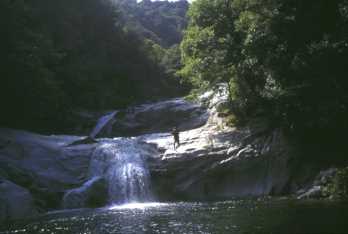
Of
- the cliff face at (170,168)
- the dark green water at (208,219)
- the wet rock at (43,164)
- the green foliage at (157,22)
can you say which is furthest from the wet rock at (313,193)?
the green foliage at (157,22)

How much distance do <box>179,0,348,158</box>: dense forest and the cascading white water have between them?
22.7 feet

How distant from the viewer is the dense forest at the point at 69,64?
111 feet

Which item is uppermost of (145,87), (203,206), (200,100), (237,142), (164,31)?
(164,31)

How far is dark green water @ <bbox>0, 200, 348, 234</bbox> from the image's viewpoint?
16.0m

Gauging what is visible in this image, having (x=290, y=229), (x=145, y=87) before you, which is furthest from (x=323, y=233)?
(x=145, y=87)

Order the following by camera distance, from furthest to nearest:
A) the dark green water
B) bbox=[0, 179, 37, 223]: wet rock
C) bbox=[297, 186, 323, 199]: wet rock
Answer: bbox=[0, 179, 37, 223]: wet rock < bbox=[297, 186, 323, 199]: wet rock < the dark green water

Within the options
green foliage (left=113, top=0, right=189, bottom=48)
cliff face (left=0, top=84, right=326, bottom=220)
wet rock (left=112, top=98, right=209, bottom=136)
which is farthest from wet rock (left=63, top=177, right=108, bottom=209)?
green foliage (left=113, top=0, right=189, bottom=48)

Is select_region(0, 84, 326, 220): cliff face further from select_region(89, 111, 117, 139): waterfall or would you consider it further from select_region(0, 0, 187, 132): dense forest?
select_region(89, 111, 117, 139): waterfall

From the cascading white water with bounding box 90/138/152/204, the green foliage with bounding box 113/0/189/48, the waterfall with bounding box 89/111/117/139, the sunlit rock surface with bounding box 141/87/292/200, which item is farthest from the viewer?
the green foliage with bounding box 113/0/189/48

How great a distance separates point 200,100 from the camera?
117ft

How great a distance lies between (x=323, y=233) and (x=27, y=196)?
1602 centimetres

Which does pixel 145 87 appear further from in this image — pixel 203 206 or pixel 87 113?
pixel 203 206

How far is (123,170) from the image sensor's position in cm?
2966

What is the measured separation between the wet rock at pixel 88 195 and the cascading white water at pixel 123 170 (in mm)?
563
